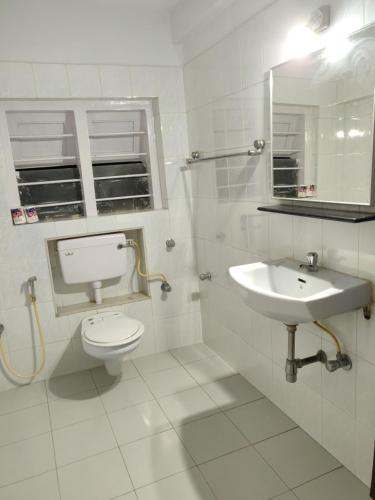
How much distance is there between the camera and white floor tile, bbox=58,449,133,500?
1.69 meters

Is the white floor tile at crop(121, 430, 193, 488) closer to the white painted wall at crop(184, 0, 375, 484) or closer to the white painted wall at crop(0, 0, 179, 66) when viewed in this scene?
the white painted wall at crop(184, 0, 375, 484)

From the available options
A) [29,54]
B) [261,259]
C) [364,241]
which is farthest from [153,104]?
[364,241]

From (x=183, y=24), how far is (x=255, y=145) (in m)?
1.07

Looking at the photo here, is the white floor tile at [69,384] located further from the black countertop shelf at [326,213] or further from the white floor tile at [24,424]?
the black countertop shelf at [326,213]

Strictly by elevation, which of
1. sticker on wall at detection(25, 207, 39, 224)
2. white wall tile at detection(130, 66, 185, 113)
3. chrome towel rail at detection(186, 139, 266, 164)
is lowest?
sticker on wall at detection(25, 207, 39, 224)

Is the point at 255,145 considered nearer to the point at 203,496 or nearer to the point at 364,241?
the point at 364,241

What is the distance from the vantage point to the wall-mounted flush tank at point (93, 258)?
258 cm

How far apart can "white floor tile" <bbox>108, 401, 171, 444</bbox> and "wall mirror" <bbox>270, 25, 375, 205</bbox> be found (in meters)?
1.43

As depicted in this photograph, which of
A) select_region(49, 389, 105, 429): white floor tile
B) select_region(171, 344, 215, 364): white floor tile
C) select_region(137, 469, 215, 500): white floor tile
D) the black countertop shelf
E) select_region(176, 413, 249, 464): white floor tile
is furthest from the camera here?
select_region(171, 344, 215, 364): white floor tile

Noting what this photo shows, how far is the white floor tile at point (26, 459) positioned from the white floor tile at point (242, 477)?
81 cm

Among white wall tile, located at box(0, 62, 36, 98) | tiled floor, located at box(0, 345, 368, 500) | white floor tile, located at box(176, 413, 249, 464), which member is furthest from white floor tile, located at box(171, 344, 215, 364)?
white wall tile, located at box(0, 62, 36, 98)

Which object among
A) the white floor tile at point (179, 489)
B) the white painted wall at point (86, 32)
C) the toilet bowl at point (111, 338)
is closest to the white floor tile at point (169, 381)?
the toilet bowl at point (111, 338)

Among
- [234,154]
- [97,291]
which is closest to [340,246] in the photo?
[234,154]

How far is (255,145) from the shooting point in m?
1.98
